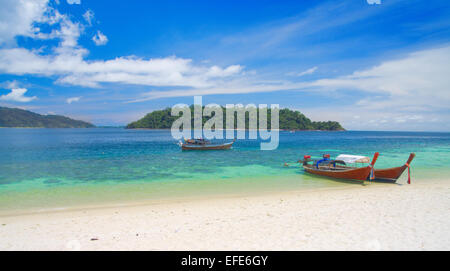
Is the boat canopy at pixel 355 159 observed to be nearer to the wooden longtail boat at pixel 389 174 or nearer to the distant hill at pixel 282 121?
the wooden longtail boat at pixel 389 174

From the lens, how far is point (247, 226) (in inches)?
290

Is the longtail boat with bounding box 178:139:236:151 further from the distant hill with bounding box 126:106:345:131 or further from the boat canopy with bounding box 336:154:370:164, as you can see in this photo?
the distant hill with bounding box 126:106:345:131

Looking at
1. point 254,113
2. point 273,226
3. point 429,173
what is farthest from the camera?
point 254,113

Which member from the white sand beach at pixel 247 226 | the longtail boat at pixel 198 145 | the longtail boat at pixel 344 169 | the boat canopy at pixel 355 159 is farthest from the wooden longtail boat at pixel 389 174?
the longtail boat at pixel 198 145

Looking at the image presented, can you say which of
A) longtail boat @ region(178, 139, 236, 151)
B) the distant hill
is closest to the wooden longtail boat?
longtail boat @ region(178, 139, 236, 151)

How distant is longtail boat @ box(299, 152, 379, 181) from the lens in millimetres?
15392

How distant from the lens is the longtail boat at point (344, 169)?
50.5 feet

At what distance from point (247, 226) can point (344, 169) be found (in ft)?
42.1

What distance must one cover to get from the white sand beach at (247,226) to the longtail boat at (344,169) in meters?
4.18

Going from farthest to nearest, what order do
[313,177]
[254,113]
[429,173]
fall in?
[254,113]
[429,173]
[313,177]

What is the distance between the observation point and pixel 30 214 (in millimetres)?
9859
